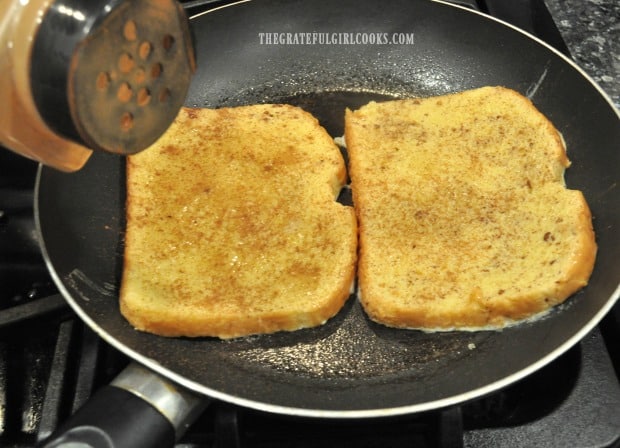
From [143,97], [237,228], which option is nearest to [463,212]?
[237,228]

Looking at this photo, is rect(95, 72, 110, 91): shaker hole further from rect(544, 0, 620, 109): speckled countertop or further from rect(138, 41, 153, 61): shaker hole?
rect(544, 0, 620, 109): speckled countertop

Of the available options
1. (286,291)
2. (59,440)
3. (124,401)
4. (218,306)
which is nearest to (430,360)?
(286,291)

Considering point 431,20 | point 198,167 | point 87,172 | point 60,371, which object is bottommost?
point 60,371

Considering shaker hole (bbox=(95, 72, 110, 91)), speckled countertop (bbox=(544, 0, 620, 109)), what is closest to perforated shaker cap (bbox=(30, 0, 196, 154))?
shaker hole (bbox=(95, 72, 110, 91))

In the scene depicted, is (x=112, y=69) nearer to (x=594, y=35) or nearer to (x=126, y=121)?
(x=126, y=121)

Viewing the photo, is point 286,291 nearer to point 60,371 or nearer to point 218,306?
point 218,306

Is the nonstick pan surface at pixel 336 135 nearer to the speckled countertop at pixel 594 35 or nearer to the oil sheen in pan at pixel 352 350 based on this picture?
the oil sheen in pan at pixel 352 350

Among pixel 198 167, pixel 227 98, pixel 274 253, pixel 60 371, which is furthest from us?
pixel 227 98
